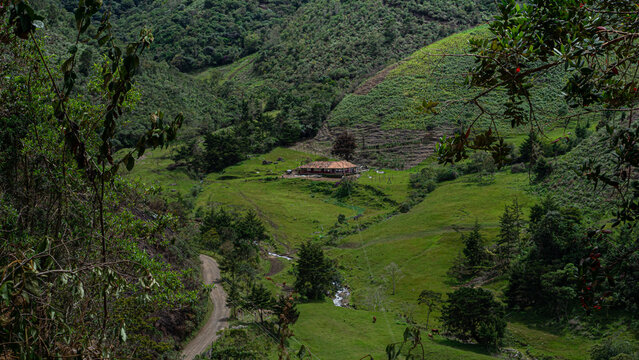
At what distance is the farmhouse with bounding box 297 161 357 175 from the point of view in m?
65.8

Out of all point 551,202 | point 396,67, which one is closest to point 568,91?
point 551,202

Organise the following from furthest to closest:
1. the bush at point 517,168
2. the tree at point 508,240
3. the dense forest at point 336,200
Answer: the bush at point 517,168 < the tree at point 508,240 < the dense forest at point 336,200

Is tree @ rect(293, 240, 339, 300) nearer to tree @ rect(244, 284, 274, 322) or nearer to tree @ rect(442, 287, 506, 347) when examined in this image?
tree @ rect(244, 284, 274, 322)

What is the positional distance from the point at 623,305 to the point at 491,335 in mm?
8191

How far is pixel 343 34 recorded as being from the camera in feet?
398

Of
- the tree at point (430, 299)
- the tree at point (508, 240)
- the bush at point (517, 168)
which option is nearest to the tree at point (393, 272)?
the tree at point (430, 299)

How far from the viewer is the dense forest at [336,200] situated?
3.19 metres

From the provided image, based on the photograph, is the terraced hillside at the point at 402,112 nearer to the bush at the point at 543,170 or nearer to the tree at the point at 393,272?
the bush at the point at 543,170

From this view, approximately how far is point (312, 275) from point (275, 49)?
11884 cm

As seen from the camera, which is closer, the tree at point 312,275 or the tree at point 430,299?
the tree at point 430,299

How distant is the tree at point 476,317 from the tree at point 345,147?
159 ft

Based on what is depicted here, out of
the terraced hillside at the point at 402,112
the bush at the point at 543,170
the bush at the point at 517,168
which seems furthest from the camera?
the terraced hillside at the point at 402,112

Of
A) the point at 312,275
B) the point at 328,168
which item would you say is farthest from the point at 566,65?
the point at 328,168

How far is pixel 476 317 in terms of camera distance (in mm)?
25953
